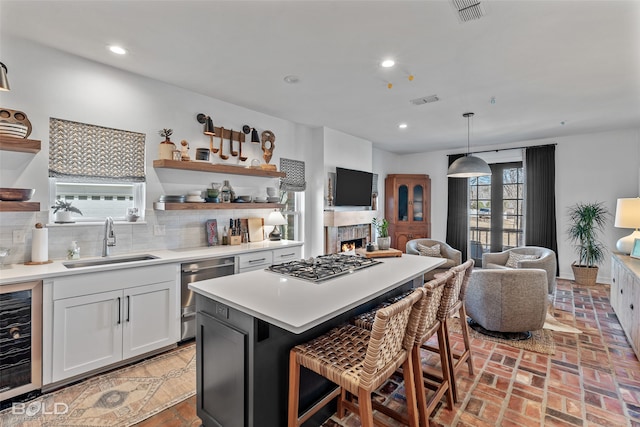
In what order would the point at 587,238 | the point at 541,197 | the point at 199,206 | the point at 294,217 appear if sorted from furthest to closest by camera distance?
the point at 541,197, the point at 587,238, the point at 294,217, the point at 199,206

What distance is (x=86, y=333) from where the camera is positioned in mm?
2457

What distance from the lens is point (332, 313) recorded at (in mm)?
1506

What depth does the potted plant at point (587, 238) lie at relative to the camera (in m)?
5.35

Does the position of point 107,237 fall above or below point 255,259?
above

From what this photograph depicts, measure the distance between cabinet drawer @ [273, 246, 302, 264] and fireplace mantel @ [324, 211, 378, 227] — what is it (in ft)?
4.00

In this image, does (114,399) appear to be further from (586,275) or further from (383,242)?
(586,275)

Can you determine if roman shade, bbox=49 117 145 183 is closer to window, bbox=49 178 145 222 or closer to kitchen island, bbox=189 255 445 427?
window, bbox=49 178 145 222

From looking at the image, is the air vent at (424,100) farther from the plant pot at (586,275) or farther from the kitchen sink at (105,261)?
the plant pot at (586,275)

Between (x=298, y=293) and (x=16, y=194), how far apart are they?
92.9 inches

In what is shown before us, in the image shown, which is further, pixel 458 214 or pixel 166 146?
pixel 458 214

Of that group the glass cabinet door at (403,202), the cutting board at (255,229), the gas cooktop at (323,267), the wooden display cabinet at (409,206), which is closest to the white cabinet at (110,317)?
the gas cooktop at (323,267)

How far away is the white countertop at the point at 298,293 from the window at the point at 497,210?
5118mm

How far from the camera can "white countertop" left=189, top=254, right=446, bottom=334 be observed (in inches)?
57.3

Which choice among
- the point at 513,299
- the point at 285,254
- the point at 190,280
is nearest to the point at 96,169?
the point at 190,280
